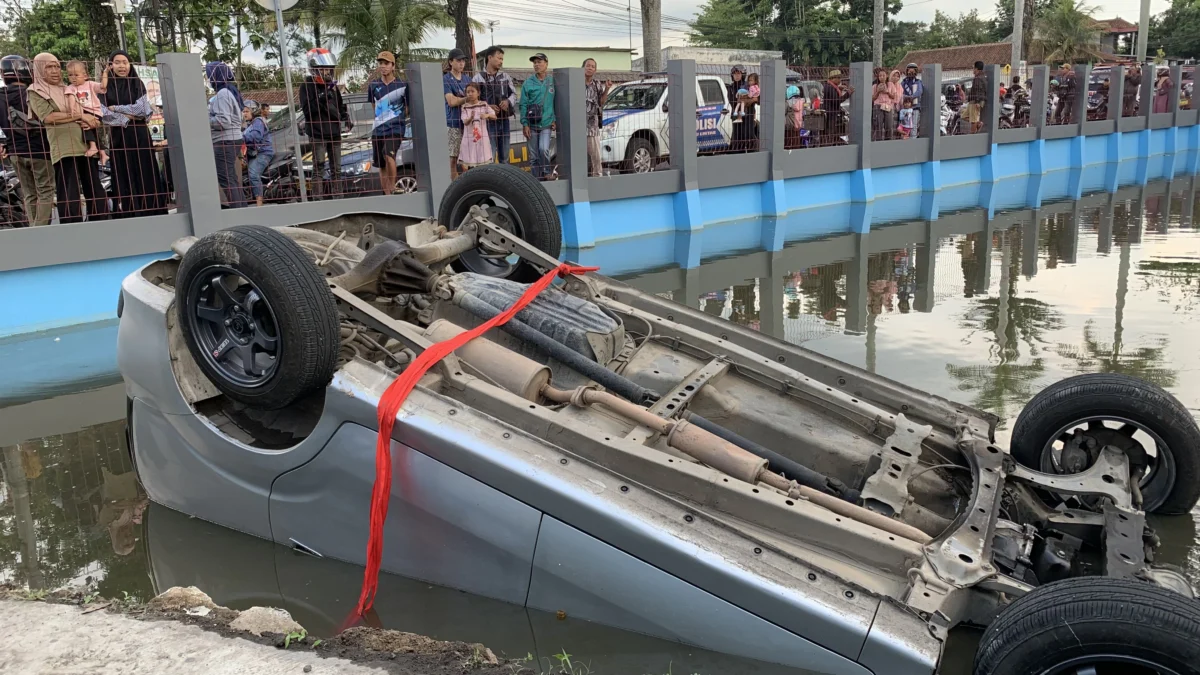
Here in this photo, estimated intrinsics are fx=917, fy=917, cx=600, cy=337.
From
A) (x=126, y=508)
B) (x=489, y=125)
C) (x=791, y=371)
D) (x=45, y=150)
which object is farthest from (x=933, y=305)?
(x=45, y=150)

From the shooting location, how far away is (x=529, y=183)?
5035 mm

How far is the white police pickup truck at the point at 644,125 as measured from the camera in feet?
43.9

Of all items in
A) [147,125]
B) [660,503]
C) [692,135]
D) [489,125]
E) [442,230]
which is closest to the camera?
[660,503]

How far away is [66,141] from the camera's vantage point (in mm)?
8250

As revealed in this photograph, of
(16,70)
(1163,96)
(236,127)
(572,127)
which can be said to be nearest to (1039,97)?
(1163,96)

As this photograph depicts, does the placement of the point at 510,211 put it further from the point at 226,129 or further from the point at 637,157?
the point at 637,157

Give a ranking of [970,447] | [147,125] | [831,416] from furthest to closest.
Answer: [147,125] → [831,416] → [970,447]

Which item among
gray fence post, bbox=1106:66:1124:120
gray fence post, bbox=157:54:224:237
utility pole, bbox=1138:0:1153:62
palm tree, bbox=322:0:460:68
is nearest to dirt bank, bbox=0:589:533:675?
gray fence post, bbox=157:54:224:237

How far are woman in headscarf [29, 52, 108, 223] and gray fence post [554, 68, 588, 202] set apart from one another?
5132 millimetres

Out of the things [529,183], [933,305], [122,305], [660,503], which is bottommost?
[933,305]

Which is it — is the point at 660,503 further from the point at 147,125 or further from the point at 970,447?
the point at 147,125

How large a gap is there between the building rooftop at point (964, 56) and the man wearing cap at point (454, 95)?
4100cm

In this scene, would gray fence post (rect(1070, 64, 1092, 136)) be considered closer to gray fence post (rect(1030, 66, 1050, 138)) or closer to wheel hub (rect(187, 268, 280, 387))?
gray fence post (rect(1030, 66, 1050, 138))

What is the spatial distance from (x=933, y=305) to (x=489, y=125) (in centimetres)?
566
